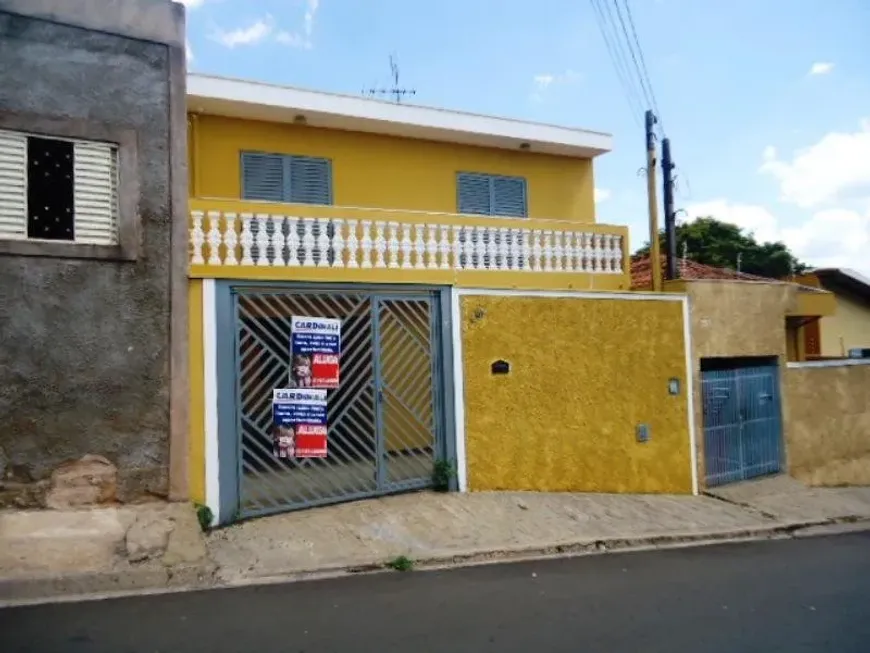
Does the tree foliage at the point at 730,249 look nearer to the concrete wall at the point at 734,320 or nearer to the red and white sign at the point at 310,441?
the concrete wall at the point at 734,320

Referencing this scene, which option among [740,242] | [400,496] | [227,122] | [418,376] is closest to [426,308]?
[418,376]

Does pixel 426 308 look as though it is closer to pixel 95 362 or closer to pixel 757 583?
pixel 95 362

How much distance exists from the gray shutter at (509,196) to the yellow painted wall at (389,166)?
143 mm

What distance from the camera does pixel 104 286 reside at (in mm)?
6246

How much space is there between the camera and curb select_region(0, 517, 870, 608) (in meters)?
5.13

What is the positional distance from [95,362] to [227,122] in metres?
4.77

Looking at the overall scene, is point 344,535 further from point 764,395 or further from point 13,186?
point 764,395

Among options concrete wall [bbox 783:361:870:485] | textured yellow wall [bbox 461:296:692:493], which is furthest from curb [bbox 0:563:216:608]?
concrete wall [bbox 783:361:870:485]

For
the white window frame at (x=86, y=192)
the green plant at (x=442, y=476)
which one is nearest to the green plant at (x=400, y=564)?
the green plant at (x=442, y=476)

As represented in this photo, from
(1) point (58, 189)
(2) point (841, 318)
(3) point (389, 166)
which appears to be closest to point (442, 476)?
(1) point (58, 189)

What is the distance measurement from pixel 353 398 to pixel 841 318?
1523 cm

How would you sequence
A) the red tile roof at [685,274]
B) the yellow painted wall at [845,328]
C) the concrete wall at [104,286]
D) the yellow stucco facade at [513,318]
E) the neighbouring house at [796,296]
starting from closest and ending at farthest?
the concrete wall at [104,286] → the yellow stucco facade at [513,318] → the neighbouring house at [796,296] → the red tile roof at [685,274] → the yellow painted wall at [845,328]

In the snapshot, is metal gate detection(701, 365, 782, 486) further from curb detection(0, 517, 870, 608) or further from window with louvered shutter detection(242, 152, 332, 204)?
window with louvered shutter detection(242, 152, 332, 204)

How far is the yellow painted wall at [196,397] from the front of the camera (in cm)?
668
